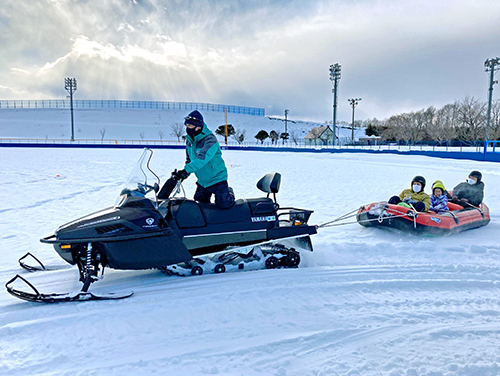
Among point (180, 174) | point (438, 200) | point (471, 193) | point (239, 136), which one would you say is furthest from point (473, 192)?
point (239, 136)

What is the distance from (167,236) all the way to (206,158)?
849mm

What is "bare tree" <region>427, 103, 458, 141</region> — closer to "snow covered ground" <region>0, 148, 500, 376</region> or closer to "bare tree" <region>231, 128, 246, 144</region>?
"bare tree" <region>231, 128, 246, 144</region>

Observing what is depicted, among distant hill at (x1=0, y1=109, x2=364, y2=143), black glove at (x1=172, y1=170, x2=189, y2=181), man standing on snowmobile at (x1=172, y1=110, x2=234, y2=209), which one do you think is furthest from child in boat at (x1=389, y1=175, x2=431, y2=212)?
distant hill at (x1=0, y1=109, x2=364, y2=143)

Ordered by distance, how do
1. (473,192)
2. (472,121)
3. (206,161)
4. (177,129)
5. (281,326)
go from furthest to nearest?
(177,129) → (472,121) → (473,192) → (206,161) → (281,326)

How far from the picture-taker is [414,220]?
15.3 feet

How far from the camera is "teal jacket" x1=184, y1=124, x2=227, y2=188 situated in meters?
3.43

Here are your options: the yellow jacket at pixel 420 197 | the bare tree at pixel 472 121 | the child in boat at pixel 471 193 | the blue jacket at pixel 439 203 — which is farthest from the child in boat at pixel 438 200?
the bare tree at pixel 472 121

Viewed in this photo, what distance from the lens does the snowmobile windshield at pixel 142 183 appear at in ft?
10.5

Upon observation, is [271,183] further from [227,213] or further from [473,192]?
[473,192]

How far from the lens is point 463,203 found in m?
5.82

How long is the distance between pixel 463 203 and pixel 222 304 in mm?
4886

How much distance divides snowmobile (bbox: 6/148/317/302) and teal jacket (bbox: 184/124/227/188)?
27 centimetres

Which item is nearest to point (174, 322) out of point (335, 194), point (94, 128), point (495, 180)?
point (335, 194)

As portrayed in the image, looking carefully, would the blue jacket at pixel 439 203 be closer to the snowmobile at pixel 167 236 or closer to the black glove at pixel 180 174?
the snowmobile at pixel 167 236
